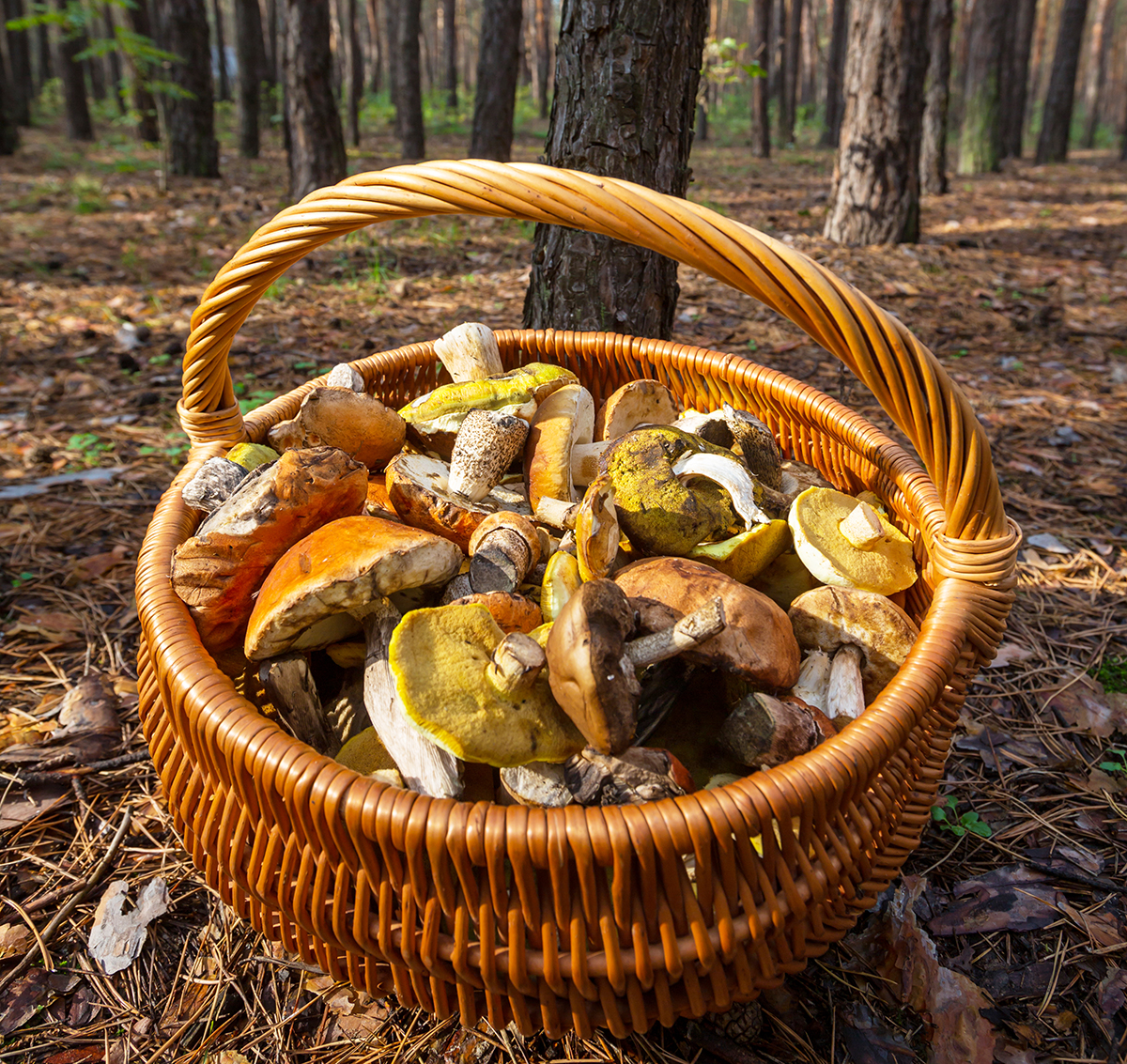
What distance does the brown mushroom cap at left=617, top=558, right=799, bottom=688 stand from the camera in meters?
1.25

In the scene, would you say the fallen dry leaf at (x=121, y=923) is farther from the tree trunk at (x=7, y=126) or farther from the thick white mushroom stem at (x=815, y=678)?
the tree trunk at (x=7, y=126)

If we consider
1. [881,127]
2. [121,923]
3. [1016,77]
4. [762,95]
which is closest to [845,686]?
[121,923]

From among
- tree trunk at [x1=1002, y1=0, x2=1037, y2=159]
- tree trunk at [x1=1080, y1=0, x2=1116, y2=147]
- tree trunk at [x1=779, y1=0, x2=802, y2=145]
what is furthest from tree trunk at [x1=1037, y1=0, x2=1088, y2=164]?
tree trunk at [x1=1080, y1=0, x2=1116, y2=147]

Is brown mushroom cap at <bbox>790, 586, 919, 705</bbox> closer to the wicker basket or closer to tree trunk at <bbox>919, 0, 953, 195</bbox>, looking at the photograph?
the wicker basket

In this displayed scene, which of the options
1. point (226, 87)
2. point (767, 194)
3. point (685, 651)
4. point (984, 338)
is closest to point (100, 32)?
point (226, 87)

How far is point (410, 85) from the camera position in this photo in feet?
33.7

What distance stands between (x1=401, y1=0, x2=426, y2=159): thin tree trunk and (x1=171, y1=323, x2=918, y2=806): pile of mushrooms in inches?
389

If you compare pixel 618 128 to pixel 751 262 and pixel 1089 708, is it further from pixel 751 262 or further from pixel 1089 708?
pixel 1089 708

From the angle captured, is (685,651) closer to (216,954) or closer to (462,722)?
(462,722)

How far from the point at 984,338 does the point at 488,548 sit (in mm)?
4070

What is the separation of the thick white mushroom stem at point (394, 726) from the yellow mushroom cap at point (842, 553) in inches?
32.2

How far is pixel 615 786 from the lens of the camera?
3.72ft

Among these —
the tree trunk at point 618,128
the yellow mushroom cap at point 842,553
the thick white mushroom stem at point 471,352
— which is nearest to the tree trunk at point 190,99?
the tree trunk at point 618,128

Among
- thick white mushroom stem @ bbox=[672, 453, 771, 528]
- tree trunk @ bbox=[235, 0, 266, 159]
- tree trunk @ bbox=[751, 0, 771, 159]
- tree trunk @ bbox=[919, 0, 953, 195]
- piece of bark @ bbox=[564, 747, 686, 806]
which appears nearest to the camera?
piece of bark @ bbox=[564, 747, 686, 806]
